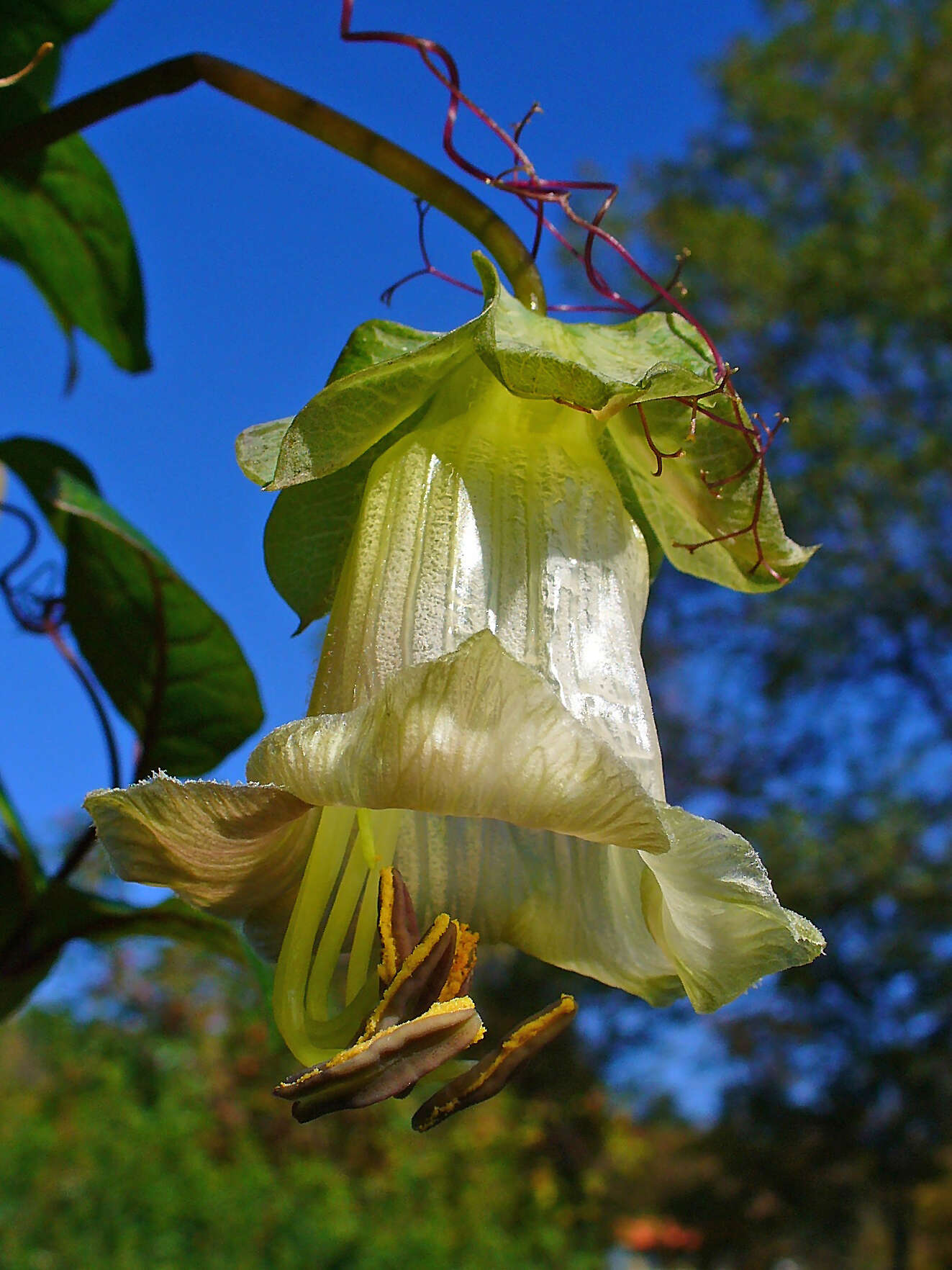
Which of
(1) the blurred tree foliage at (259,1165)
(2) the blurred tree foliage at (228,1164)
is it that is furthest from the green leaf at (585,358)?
(1) the blurred tree foliage at (259,1165)

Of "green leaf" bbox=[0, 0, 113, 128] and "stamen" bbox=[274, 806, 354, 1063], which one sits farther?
"green leaf" bbox=[0, 0, 113, 128]

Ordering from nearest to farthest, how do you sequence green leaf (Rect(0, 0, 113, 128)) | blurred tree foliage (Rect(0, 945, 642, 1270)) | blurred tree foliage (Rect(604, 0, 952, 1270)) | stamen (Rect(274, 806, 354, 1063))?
stamen (Rect(274, 806, 354, 1063)) < green leaf (Rect(0, 0, 113, 128)) < blurred tree foliage (Rect(0, 945, 642, 1270)) < blurred tree foliage (Rect(604, 0, 952, 1270))

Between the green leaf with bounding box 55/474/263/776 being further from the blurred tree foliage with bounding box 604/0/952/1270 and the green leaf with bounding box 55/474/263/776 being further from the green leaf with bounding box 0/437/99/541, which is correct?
the blurred tree foliage with bounding box 604/0/952/1270

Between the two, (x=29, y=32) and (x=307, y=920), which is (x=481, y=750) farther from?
(x=29, y=32)

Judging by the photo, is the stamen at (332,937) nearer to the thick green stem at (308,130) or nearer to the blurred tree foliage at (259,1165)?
the thick green stem at (308,130)

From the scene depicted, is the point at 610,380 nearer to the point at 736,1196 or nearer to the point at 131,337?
the point at 131,337

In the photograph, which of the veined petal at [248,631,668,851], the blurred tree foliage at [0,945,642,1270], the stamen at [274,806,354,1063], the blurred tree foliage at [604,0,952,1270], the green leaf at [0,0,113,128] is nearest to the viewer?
the veined petal at [248,631,668,851]

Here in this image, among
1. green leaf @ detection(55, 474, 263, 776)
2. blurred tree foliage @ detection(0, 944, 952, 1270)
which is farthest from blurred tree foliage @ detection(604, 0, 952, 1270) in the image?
green leaf @ detection(55, 474, 263, 776)

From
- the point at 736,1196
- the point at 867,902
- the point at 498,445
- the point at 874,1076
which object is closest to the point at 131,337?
the point at 498,445
